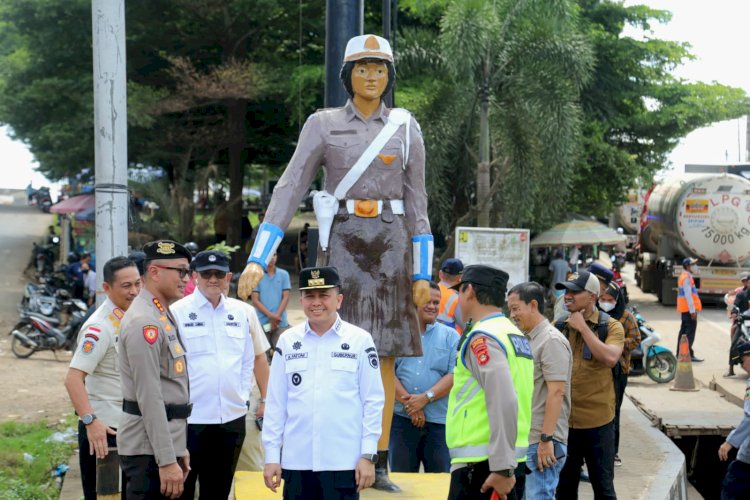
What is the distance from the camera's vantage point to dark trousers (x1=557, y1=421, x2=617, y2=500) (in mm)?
7352

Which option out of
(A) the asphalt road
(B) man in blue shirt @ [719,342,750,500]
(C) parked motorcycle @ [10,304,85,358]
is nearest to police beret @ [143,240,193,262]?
(B) man in blue shirt @ [719,342,750,500]

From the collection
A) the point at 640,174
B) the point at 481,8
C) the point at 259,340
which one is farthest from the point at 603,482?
the point at 640,174

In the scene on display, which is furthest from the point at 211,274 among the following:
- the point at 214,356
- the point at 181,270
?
the point at 181,270

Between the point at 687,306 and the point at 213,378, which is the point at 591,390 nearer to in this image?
the point at 213,378

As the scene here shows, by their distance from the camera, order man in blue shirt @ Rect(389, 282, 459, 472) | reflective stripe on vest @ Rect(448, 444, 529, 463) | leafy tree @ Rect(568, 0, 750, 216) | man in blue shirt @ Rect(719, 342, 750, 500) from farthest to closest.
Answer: leafy tree @ Rect(568, 0, 750, 216) → man in blue shirt @ Rect(719, 342, 750, 500) → man in blue shirt @ Rect(389, 282, 459, 472) → reflective stripe on vest @ Rect(448, 444, 529, 463)

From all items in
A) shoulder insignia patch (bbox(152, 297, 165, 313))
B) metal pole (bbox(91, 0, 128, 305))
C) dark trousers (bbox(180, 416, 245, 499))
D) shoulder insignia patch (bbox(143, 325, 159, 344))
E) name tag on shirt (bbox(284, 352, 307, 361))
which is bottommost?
dark trousers (bbox(180, 416, 245, 499))

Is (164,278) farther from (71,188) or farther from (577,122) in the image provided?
(71,188)

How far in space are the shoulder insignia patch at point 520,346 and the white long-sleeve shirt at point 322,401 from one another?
0.66 metres

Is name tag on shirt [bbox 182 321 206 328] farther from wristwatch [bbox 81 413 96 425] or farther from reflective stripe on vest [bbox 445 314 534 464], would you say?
reflective stripe on vest [bbox 445 314 534 464]

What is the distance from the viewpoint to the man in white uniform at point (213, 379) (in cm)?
587

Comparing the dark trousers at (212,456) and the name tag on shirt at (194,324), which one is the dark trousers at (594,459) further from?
the name tag on shirt at (194,324)

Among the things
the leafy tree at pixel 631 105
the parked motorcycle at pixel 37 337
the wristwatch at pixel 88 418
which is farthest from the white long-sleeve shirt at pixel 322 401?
the leafy tree at pixel 631 105

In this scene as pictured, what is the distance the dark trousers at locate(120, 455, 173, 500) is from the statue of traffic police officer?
1.48m

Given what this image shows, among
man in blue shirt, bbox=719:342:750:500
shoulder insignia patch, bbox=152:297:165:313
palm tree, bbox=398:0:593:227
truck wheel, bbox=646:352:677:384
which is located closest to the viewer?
shoulder insignia patch, bbox=152:297:165:313
